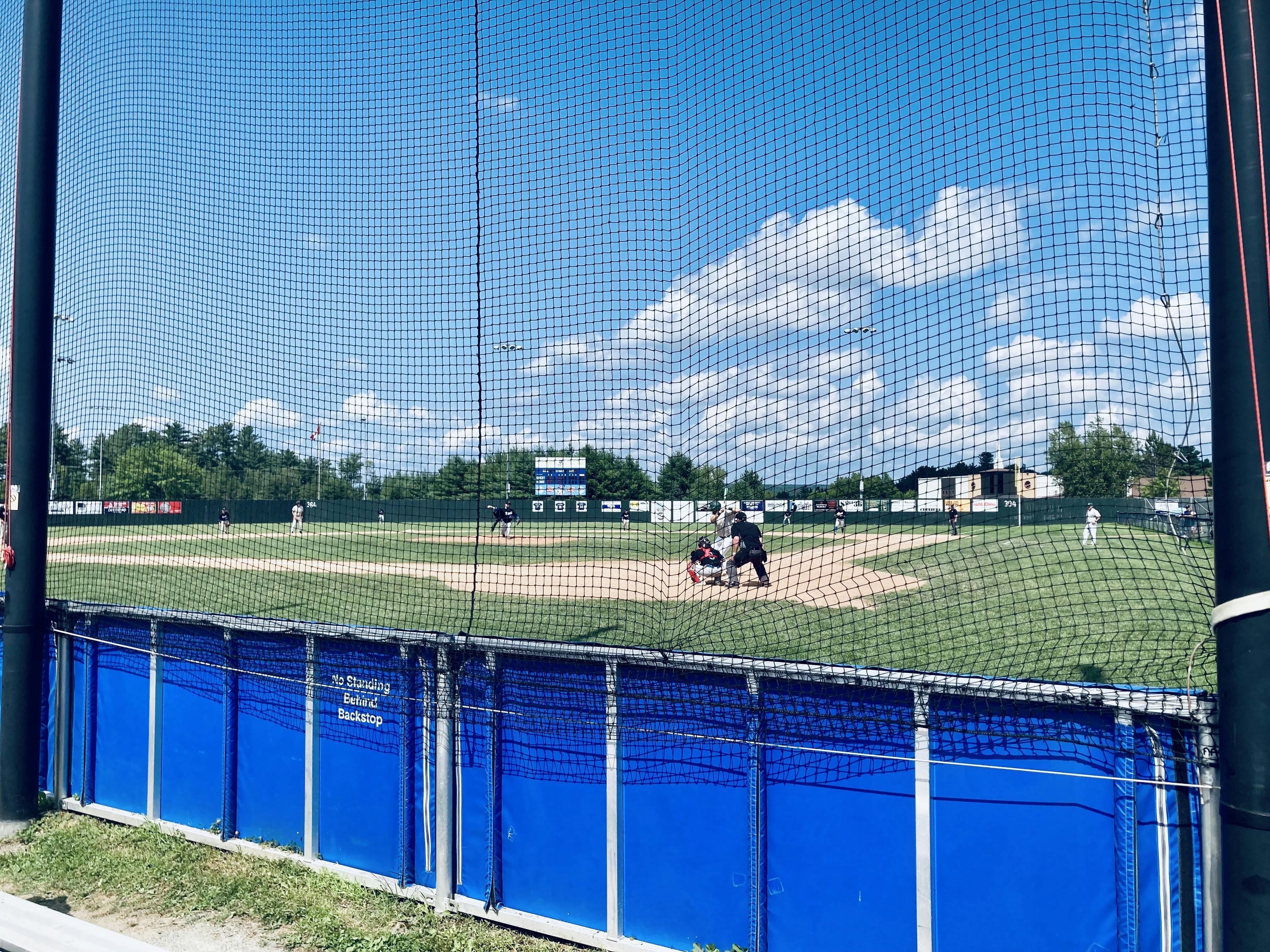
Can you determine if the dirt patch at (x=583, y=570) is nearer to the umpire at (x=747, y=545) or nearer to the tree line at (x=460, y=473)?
the umpire at (x=747, y=545)

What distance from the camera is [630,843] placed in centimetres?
322

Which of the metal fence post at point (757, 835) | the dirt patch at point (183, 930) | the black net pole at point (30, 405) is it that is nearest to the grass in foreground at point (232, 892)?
the dirt patch at point (183, 930)

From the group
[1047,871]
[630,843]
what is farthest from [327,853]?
[1047,871]

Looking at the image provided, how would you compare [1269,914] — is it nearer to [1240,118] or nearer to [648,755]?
[1240,118]

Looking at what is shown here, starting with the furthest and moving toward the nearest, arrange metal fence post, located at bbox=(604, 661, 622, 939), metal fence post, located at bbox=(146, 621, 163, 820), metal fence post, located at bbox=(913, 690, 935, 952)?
metal fence post, located at bbox=(146, 621, 163, 820)
metal fence post, located at bbox=(604, 661, 622, 939)
metal fence post, located at bbox=(913, 690, 935, 952)

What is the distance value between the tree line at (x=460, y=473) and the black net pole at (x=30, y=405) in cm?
39

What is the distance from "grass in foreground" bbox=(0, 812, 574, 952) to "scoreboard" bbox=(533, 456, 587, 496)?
2613 mm

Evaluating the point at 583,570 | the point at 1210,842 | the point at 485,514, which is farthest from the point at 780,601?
the point at 1210,842

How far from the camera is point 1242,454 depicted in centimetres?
168

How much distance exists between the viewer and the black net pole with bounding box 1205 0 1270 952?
166 centimetres

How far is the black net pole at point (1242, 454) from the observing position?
5.44ft

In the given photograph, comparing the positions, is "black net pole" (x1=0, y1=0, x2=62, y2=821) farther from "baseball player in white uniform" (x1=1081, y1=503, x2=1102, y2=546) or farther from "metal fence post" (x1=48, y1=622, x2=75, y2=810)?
"baseball player in white uniform" (x1=1081, y1=503, x2=1102, y2=546)

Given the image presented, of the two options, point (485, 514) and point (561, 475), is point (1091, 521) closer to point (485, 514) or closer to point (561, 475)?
point (561, 475)

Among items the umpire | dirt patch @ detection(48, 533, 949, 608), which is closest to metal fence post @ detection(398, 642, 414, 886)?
dirt patch @ detection(48, 533, 949, 608)
